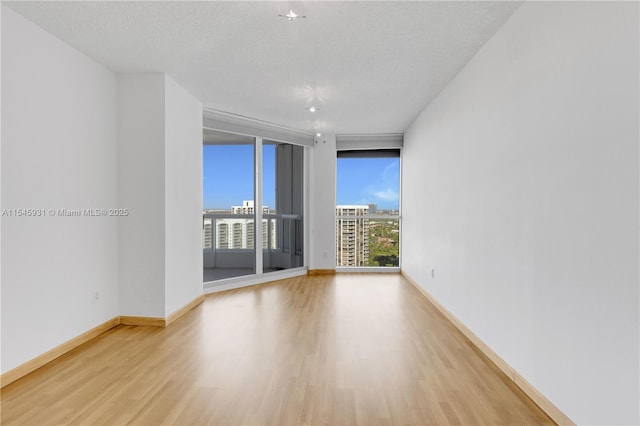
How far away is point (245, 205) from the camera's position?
16.6 feet

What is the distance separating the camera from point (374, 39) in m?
2.54

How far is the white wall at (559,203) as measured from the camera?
1.41 m

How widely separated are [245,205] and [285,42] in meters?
2.91

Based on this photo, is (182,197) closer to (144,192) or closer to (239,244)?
(144,192)

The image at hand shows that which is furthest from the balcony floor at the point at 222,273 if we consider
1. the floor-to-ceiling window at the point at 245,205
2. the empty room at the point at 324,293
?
the empty room at the point at 324,293

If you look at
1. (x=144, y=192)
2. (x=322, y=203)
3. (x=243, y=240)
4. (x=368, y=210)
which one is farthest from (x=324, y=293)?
(x=144, y=192)

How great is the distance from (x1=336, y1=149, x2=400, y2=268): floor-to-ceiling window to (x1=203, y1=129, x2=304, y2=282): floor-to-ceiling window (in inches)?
41.8

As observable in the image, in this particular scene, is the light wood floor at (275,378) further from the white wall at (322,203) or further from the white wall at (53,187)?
the white wall at (322,203)

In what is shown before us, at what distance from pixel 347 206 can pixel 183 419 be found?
15.6 feet

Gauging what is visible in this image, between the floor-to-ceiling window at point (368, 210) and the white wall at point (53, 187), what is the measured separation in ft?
12.8

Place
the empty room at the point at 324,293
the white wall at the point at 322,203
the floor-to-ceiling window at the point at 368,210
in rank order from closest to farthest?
the empty room at the point at 324,293 → the white wall at the point at 322,203 → the floor-to-ceiling window at the point at 368,210

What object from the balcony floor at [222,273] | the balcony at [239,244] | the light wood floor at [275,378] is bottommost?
the light wood floor at [275,378]

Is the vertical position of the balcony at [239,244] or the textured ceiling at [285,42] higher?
the textured ceiling at [285,42]

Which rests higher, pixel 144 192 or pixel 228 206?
pixel 144 192
